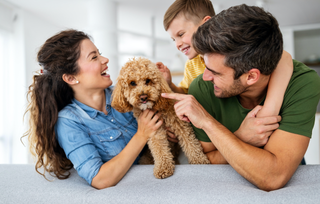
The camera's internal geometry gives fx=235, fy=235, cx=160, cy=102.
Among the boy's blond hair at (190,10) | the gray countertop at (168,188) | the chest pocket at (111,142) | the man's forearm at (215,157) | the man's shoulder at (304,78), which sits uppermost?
the boy's blond hair at (190,10)

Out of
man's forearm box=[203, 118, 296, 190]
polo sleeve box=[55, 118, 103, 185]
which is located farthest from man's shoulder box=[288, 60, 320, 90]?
polo sleeve box=[55, 118, 103, 185]

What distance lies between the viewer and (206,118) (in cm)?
135

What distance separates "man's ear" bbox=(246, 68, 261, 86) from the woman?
62cm

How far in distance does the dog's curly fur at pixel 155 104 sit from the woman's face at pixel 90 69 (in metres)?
0.19

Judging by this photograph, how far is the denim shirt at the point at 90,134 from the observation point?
1.43 meters

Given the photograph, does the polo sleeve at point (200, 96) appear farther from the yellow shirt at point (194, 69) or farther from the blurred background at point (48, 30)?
the blurred background at point (48, 30)

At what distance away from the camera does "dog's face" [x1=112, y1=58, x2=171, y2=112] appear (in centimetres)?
146

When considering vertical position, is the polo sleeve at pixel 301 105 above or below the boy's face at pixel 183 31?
below

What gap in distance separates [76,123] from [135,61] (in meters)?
0.56

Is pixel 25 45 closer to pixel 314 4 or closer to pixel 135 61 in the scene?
pixel 135 61

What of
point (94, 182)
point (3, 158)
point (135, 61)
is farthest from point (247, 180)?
point (3, 158)

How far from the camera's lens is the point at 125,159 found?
1425 millimetres

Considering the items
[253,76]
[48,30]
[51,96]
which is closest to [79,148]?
[51,96]

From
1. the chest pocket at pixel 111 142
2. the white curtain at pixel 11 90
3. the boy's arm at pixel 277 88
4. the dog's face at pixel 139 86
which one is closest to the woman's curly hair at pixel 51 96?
the chest pocket at pixel 111 142
